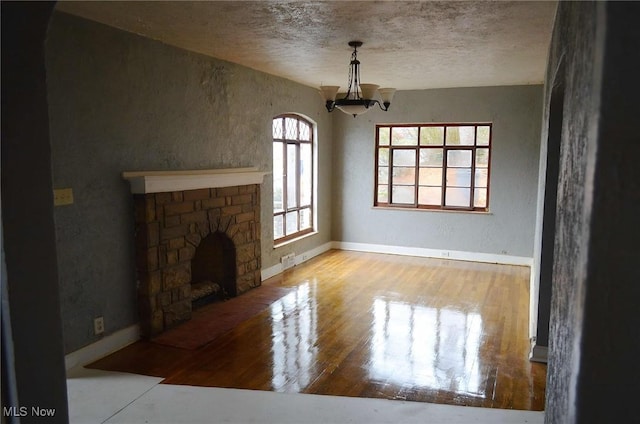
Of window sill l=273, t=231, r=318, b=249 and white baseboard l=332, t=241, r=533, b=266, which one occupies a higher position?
window sill l=273, t=231, r=318, b=249

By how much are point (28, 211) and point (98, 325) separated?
7.92 ft

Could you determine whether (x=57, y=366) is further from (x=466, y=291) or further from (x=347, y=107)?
(x=466, y=291)

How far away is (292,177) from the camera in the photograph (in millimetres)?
6758

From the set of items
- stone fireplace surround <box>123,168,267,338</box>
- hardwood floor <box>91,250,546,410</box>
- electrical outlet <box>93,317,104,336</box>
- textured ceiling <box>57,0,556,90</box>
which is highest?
textured ceiling <box>57,0,556,90</box>

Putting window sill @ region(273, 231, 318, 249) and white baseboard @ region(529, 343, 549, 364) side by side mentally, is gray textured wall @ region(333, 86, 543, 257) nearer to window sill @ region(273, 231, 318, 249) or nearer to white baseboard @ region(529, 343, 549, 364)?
window sill @ region(273, 231, 318, 249)

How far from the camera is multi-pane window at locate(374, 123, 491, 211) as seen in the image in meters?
6.95

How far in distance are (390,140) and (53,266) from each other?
6.27 metres

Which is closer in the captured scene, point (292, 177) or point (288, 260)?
point (288, 260)

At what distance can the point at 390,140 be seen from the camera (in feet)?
24.3

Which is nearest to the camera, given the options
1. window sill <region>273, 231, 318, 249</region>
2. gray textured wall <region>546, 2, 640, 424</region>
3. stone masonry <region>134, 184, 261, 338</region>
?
gray textured wall <region>546, 2, 640, 424</region>

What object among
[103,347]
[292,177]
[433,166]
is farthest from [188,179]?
[433,166]

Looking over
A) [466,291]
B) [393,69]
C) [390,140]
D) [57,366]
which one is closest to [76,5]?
[57,366]

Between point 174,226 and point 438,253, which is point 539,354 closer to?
point 174,226

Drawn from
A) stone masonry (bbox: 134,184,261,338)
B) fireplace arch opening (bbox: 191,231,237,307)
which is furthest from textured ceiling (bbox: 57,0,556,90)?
fireplace arch opening (bbox: 191,231,237,307)
